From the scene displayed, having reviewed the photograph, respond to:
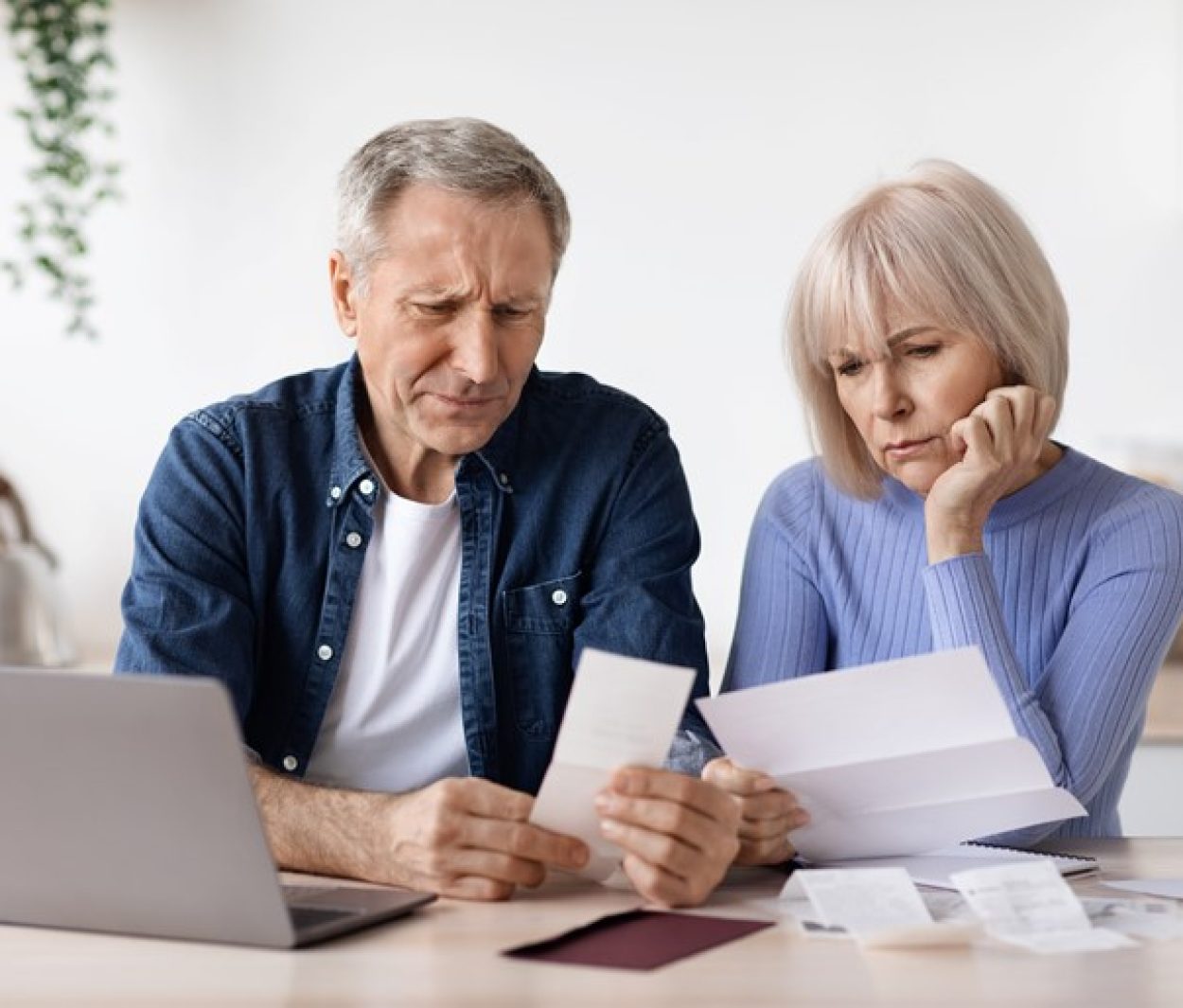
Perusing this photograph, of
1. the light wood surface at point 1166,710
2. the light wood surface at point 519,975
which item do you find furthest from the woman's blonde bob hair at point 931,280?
the light wood surface at point 1166,710

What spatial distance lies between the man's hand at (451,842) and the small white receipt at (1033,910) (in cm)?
31

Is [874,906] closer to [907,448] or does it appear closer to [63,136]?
[907,448]

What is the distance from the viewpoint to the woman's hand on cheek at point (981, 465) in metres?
1.82

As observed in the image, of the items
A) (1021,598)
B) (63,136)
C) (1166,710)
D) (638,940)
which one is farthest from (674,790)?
(63,136)

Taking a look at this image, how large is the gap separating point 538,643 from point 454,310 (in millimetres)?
353

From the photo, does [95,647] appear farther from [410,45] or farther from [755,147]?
[755,147]

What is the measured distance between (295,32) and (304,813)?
89.7 inches

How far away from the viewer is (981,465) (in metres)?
A: 1.82

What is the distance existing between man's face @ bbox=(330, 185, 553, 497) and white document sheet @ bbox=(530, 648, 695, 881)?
1.66ft

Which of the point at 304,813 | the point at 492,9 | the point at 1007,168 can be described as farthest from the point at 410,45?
the point at 304,813

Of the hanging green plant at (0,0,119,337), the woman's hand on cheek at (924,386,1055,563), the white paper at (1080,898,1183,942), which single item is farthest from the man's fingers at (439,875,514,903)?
the hanging green plant at (0,0,119,337)

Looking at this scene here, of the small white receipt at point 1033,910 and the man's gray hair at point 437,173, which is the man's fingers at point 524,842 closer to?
the small white receipt at point 1033,910

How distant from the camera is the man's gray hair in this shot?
1.74 meters

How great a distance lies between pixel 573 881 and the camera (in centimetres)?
147
